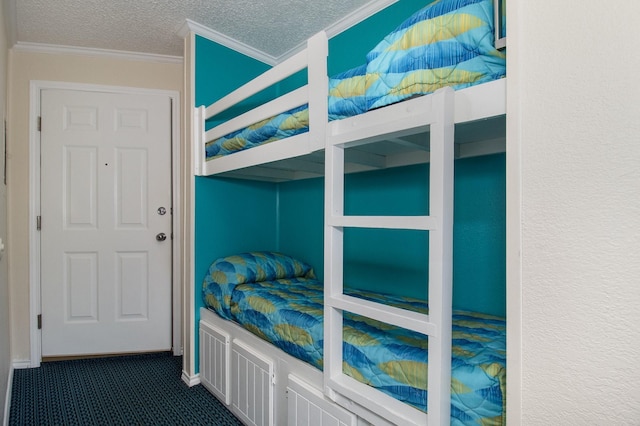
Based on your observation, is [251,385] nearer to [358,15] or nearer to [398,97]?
[398,97]

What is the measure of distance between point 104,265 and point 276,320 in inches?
70.0

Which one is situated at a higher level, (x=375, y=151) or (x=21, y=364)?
(x=375, y=151)

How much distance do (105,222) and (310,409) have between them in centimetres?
216

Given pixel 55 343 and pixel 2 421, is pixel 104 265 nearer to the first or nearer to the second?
pixel 55 343

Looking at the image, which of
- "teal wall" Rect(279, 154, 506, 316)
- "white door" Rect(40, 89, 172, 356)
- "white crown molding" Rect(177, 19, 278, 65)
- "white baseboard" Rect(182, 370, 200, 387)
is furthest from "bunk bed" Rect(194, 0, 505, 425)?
"white door" Rect(40, 89, 172, 356)

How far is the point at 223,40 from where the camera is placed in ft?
8.09

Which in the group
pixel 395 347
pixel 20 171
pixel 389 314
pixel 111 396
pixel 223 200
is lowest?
pixel 111 396

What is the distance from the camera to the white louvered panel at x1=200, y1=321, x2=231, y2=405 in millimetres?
1977

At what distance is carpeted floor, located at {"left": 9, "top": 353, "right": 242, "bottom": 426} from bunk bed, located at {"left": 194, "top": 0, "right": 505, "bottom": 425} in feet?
0.92

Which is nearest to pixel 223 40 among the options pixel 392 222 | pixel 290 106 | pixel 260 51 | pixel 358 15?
pixel 260 51
